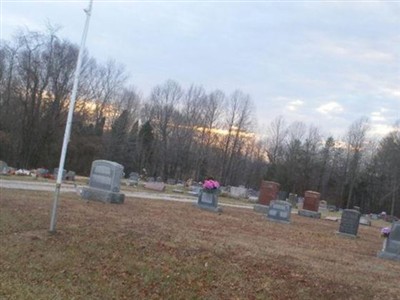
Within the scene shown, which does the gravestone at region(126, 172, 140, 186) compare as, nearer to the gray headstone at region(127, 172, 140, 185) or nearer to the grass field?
the gray headstone at region(127, 172, 140, 185)

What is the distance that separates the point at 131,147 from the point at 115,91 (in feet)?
32.5

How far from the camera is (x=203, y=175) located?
77438 millimetres

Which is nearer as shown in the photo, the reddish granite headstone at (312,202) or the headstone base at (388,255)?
the headstone base at (388,255)

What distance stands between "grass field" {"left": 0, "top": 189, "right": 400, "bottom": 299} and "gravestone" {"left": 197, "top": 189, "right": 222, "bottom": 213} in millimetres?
7703

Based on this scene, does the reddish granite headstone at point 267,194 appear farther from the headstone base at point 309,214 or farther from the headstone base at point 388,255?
the headstone base at point 388,255

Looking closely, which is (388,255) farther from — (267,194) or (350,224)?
(267,194)

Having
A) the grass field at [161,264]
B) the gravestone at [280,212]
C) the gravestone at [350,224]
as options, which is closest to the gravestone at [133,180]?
the gravestone at [280,212]

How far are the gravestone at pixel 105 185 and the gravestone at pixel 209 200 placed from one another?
4.61 metres

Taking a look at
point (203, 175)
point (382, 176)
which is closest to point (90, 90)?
point (203, 175)

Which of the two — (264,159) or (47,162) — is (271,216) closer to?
(47,162)

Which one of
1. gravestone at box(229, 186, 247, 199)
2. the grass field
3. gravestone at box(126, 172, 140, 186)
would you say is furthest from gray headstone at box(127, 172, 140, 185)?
the grass field

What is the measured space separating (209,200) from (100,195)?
5.79 m

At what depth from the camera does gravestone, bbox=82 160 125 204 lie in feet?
58.3

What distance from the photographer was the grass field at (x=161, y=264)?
812cm
